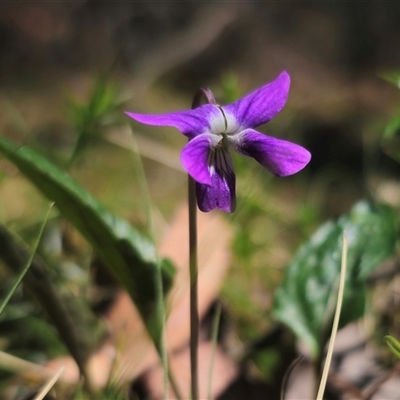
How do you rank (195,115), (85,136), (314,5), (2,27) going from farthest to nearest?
1. (314,5)
2. (2,27)
3. (85,136)
4. (195,115)

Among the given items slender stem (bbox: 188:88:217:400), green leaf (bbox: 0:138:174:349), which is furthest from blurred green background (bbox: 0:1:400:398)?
slender stem (bbox: 188:88:217:400)

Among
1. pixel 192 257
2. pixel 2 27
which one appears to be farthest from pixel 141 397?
pixel 2 27

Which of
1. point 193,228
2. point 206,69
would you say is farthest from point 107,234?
point 206,69

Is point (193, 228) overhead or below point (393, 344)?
overhead

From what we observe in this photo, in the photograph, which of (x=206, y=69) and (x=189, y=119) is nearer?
(x=189, y=119)

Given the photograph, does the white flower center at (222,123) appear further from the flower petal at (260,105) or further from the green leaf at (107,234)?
the green leaf at (107,234)

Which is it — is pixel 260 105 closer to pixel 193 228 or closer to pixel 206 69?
pixel 193 228

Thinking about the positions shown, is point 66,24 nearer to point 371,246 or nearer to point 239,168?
point 239,168
